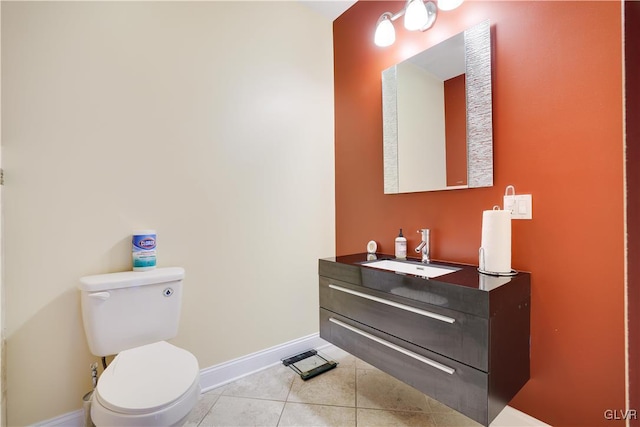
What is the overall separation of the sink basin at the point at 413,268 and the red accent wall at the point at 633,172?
25.4 inches

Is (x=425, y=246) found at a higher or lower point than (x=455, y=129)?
lower

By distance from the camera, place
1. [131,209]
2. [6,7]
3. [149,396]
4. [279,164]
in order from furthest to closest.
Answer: [279,164], [131,209], [6,7], [149,396]

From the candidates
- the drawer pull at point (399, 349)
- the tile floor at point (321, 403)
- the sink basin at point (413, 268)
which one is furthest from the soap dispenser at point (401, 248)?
the tile floor at point (321, 403)

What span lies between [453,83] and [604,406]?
64.6 inches

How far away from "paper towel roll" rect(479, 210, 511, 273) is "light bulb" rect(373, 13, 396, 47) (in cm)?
129

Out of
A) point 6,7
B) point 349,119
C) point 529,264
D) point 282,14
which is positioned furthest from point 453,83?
point 6,7

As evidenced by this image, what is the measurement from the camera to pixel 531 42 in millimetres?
1349

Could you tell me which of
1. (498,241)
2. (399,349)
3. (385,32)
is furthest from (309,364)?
(385,32)

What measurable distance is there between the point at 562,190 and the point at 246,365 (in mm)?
2031

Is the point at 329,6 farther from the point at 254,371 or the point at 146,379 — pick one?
the point at 254,371

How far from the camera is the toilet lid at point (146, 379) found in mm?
963

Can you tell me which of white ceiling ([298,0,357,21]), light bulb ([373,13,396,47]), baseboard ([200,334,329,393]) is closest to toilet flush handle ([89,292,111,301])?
baseboard ([200,334,329,393])

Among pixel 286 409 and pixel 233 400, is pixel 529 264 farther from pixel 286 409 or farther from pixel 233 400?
pixel 233 400

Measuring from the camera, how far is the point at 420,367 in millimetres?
1292
